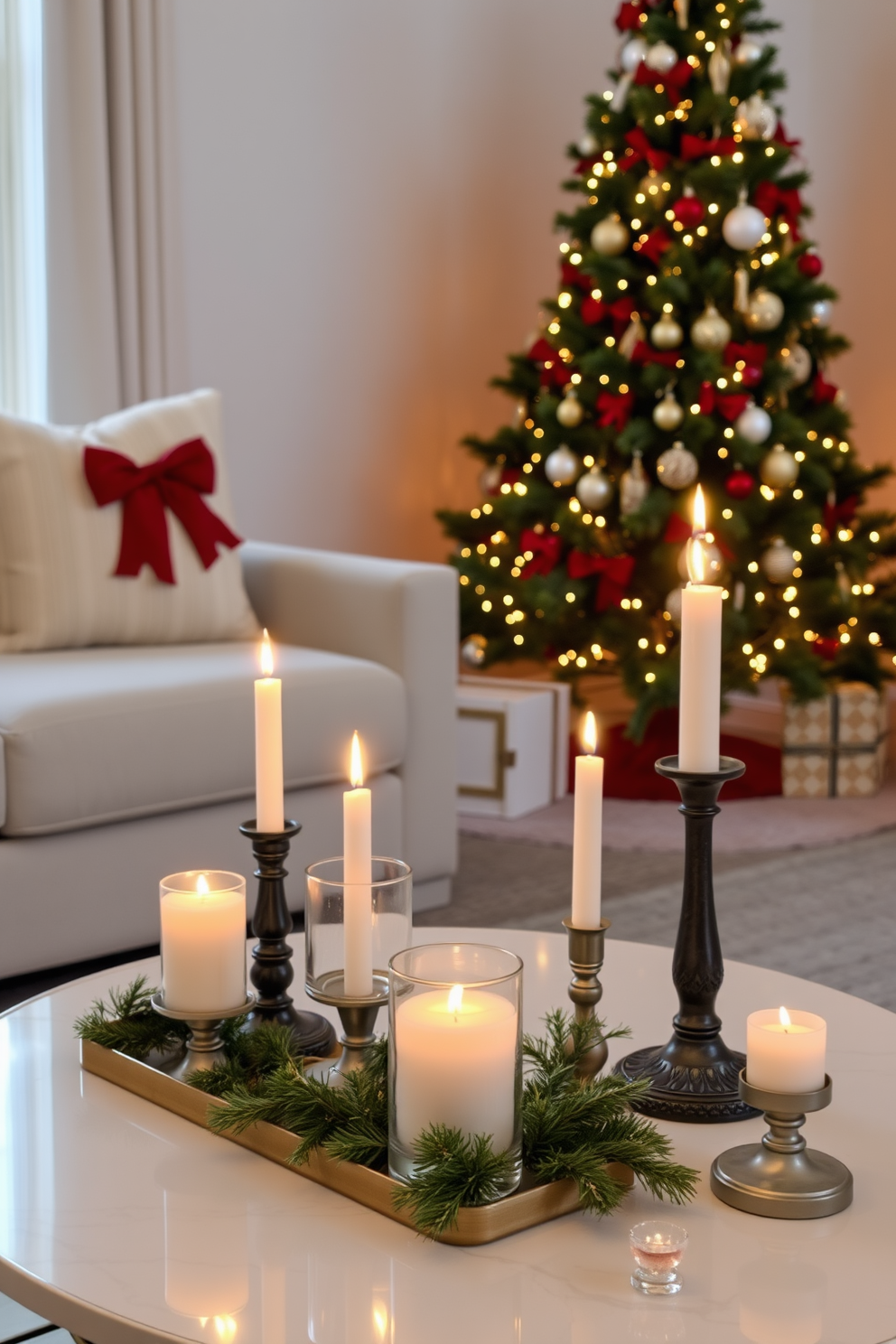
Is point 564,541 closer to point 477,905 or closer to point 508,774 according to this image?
point 508,774

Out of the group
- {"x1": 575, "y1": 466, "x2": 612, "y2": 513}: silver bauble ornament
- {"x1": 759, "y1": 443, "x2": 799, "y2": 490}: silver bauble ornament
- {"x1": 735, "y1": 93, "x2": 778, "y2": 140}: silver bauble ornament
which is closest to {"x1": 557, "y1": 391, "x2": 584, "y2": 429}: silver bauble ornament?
{"x1": 575, "y1": 466, "x2": 612, "y2": 513}: silver bauble ornament

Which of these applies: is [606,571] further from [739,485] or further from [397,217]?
[397,217]

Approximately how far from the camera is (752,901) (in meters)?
2.82

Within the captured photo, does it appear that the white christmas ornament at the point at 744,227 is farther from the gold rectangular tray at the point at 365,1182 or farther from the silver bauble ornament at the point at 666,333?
the gold rectangular tray at the point at 365,1182

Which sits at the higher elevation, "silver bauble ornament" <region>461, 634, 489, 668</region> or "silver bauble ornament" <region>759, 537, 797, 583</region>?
"silver bauble ornament" <region>759, 537, 797, 583</region>

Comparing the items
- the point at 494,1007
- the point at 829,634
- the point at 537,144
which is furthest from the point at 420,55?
the point at 494,1007

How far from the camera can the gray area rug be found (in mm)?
2492

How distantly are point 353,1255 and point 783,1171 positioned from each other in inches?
10.6

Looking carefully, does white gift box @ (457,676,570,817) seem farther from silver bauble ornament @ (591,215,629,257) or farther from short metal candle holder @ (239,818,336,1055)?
short metal candle holder @ (239,818,336,1055)

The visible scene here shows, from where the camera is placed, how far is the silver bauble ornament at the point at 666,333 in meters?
3.46

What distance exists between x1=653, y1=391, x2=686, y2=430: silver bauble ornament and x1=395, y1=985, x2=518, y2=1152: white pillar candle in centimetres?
269

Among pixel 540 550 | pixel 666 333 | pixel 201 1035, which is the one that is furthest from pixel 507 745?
pixel 201 1035

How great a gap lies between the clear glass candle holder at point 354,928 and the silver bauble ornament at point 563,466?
2586 millimetres

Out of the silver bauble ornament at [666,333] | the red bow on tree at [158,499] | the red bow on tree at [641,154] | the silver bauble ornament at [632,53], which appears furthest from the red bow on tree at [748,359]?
the red bow on tree at [158,499]
